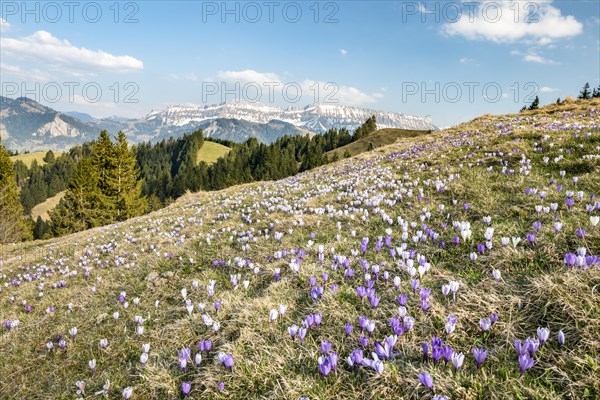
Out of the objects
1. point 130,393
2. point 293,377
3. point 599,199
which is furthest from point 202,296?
point 599,199

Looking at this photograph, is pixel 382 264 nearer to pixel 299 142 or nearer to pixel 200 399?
pixel 200 399

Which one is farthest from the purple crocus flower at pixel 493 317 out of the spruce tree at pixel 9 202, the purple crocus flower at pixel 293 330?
the spruce tree at pixel 9 202

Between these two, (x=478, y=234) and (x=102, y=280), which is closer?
(x=478, y=234)

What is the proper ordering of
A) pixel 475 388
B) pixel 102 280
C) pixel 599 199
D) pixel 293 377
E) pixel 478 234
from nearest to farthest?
pixel 475 388 → pixel 293 377 → pixel 478 234 → pixel 599 199 → pixel 102 280

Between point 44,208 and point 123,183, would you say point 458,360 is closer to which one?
point 123,183

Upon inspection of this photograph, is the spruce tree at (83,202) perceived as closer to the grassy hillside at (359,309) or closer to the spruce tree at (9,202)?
the spruce tree at (9,202)

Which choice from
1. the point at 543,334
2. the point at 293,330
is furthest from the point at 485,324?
the point at 293,330
